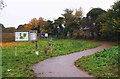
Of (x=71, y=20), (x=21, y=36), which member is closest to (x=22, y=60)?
(x=21, y=36)

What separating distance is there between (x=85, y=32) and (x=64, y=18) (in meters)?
6.45

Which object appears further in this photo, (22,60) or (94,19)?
(94,19)

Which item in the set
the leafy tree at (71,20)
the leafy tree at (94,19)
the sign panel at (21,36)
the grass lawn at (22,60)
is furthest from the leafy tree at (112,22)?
the sign panel at (21,36)

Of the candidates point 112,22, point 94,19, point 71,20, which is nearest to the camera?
point 112,22

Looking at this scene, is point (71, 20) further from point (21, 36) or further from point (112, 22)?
point (21, 36)

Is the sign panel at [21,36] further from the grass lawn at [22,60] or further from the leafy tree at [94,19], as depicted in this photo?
the leafy tree at [94,19]

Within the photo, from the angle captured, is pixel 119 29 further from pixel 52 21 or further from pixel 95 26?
pixel 52 21

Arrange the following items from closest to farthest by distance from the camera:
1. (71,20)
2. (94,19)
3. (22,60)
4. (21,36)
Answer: (22,60), (21,36), (94,19), (71,20)

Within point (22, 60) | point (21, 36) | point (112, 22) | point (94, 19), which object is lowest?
point (22, 60)

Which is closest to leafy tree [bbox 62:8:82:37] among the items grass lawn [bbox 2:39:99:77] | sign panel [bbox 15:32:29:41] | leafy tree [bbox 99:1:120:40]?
leafy tree [bbox 99:1:120:40]

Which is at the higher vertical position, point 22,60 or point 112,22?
point 112,22

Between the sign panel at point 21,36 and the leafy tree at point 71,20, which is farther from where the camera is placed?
the leafy tree at point 71,20

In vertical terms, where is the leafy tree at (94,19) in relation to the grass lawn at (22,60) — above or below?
above

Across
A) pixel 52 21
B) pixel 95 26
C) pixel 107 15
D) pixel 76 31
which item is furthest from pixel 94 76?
pixel 52 21
